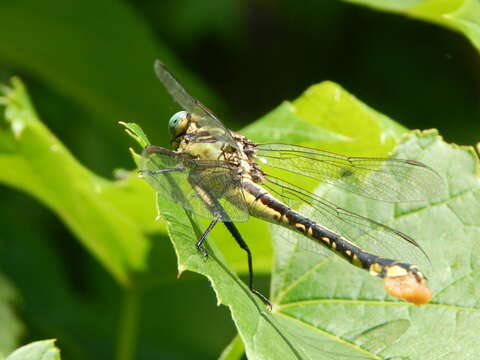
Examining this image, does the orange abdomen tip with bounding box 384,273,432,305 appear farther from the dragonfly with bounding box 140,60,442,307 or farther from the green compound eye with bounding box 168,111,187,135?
the green compound eye with bounding box 168,111,187,135

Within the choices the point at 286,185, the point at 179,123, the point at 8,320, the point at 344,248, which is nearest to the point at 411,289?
the point at 344,248

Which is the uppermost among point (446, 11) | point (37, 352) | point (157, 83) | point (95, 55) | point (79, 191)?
point (157, 83)

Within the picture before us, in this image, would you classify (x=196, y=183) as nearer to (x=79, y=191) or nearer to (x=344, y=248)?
(x=344, y=248)

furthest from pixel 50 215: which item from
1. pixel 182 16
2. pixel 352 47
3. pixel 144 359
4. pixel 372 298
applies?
pixel 372 298

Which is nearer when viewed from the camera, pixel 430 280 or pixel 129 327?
pixel 430 280

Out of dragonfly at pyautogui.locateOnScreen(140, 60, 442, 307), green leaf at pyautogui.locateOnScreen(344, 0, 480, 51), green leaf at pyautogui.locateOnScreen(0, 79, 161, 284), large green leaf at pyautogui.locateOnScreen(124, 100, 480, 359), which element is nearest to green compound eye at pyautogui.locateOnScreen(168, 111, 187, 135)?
dragonfly at pyautogui.locateOnScreen(140, 60, 442, 307)

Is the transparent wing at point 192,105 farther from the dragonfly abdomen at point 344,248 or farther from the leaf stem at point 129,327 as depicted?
the leaf stem at point 129,327

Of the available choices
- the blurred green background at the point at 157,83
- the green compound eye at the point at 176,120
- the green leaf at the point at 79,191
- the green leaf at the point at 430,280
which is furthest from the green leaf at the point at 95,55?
the green leaf at the point at 430,280
